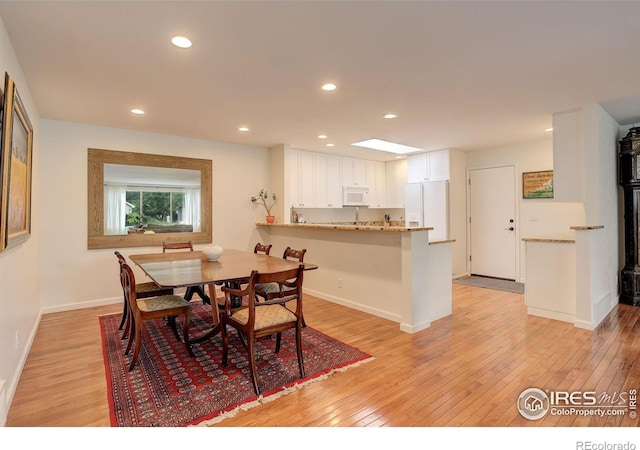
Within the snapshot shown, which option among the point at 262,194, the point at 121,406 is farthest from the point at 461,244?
the point at 121,406

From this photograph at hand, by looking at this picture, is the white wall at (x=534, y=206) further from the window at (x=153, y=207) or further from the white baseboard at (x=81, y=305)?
the white baseboard at (x=81, y=305)

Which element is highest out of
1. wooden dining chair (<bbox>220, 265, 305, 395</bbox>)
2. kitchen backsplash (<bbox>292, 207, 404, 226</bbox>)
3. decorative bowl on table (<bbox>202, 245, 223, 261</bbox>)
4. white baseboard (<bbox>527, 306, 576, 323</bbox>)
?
kitchen backsplash (<bbox>292, 207, 404, 226</bbox>)

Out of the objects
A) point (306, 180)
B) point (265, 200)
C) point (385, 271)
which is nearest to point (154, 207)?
point (265, 200)

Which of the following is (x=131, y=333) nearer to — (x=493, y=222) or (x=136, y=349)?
(x=136, y=349)

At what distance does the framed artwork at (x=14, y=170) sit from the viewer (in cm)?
192

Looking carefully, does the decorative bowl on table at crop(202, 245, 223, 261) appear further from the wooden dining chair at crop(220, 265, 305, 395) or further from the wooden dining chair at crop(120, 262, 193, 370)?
the wooden dining chair at crop(220, 265, 305, 395)

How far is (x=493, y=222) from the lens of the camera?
5992 mm

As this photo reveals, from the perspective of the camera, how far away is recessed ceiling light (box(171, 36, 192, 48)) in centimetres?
227

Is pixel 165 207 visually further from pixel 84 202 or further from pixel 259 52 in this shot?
pixel 259 52

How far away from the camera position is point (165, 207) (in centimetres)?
493

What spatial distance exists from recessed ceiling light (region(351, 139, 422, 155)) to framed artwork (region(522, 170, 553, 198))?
1.80 metres

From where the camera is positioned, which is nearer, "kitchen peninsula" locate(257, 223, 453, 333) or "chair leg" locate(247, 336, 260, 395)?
"chair leg" locate(247, 336, 260, 395)

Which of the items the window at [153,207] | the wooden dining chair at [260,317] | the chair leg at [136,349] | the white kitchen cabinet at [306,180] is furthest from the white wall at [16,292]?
the white kitchen cabinet at [306,180]

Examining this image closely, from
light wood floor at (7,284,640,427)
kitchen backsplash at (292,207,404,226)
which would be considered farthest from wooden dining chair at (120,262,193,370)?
kitchen backsplash at (292,207,404,226)
